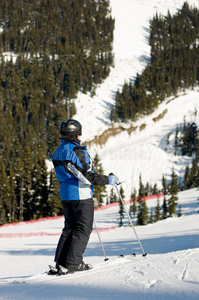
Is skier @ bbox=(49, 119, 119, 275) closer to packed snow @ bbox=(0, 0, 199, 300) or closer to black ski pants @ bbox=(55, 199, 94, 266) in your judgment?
black ski pants @ bbox=(55, 199, 94, 266)

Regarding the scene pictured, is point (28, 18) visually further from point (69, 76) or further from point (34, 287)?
point (34, 287)

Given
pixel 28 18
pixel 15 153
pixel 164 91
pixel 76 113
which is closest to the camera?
pixel 15 153

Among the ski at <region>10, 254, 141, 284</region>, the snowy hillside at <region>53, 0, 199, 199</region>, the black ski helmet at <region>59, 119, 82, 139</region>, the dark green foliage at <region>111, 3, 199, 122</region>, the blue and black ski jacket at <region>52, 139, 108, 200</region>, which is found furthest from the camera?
the dark green foliage at <region>111, 3, 199, 122</region>

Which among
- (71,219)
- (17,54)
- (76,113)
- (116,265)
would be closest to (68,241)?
(71,219)

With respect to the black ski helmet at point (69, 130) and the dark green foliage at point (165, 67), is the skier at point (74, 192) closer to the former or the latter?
the black ski helmet at point (69, 130)

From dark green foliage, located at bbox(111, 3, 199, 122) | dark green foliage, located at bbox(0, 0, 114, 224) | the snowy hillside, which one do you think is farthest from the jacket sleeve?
dark green foliage, located at bbox(111, 3, 199, 122)

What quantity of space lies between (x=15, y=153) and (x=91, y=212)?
79.3 m

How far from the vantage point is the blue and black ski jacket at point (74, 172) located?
3903mm

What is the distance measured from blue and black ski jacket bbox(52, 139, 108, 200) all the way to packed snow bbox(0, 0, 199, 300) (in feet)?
3.42

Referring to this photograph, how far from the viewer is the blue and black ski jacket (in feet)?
12.8

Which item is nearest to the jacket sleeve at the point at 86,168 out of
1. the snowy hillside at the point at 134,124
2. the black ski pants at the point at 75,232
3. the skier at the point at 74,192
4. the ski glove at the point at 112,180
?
the skier at the point at 74,192

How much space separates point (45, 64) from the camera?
4321 inches

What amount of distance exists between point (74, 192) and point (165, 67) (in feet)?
397

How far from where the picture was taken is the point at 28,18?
13400 centimetres
